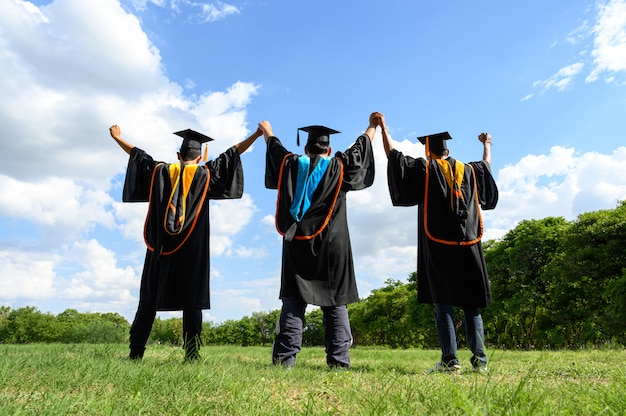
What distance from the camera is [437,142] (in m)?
6.00

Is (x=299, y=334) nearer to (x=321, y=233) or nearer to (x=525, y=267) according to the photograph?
(x=321, y=233)

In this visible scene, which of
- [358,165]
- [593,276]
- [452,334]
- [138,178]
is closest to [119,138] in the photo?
[138,178]

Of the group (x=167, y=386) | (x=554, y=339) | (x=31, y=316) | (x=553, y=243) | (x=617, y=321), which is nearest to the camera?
(x=167, y=386)

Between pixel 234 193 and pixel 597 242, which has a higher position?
pixel 597 242

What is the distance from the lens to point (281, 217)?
5715 millimetres

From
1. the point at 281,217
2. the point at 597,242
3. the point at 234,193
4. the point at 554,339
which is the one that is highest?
the point at 597,242

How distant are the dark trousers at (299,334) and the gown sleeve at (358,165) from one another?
1.44 meters

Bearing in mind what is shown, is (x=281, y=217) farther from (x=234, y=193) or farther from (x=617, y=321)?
(x=617, y=321)

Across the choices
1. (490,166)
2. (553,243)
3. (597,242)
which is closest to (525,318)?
(553,243)

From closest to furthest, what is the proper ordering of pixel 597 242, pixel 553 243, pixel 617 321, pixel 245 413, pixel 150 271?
pixel 245 413 < pixel 150 271 < pixel 617 321 < pixel 597 242 < pixel 553 243

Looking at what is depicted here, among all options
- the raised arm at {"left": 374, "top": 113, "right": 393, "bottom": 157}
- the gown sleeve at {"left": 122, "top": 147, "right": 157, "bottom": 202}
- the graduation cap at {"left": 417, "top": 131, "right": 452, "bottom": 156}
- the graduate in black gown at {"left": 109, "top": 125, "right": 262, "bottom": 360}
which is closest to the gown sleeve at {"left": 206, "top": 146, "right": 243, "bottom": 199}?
the graduate in black gown at {"left": 109, "top": 125, "right": 262, "bottom": 360}

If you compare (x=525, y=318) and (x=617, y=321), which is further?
(x=525, y=318)

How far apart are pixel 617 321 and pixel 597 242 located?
144 inches

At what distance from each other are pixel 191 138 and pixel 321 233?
210 cm
